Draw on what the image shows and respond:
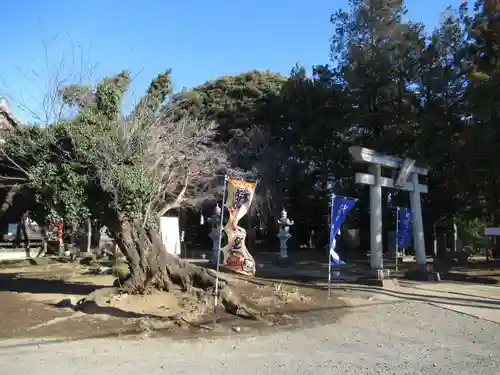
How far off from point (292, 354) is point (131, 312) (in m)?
4.50

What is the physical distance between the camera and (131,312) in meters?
10.7

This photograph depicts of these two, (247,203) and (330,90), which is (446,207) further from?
(247,203)

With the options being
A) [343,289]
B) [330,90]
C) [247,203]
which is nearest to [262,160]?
[330,90]

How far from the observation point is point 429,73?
2712 centimetres

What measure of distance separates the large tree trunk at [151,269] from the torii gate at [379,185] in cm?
681

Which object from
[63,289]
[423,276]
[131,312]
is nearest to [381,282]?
[423,276]

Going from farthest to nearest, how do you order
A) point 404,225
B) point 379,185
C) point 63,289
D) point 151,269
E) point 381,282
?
point 404,225 → point 379,185 → point 381,282 → point 63,289 → point 151,269

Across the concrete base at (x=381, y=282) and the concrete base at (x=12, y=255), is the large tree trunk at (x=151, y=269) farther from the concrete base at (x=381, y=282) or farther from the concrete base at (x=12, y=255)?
the concrete base at (x=12, y=255)

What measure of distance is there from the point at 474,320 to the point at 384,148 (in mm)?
17466

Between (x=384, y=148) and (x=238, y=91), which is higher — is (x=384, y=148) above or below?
below

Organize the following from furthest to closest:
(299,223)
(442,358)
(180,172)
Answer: (299,223)
(180,172)
(442,358)

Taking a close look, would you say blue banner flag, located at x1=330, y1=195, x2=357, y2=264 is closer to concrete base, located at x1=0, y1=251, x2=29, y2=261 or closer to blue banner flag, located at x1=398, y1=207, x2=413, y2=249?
blue banner flag, located at x1=398, y1=207, x2=413, y2=249

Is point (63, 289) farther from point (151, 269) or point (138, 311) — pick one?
point (138, 311)

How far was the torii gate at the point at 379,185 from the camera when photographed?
17.3 m
